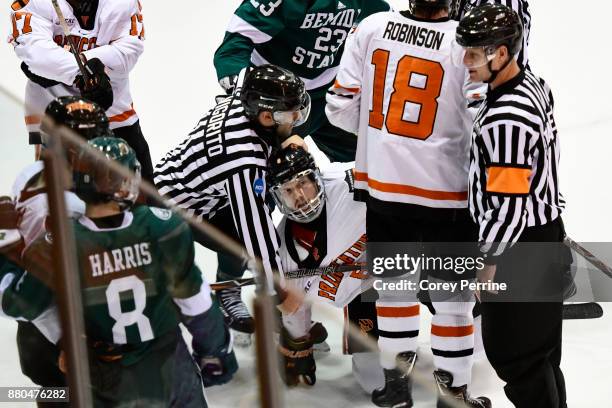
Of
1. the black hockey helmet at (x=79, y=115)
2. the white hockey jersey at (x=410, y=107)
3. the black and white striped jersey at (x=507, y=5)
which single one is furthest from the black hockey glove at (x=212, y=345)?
the black and white striped jersey at (x=507, y=5)

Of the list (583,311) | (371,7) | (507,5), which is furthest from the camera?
(371,7)

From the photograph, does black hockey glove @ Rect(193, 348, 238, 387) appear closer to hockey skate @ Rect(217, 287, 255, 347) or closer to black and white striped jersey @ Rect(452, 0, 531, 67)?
hockey skate @ Rect(217, 287, 255, 347)

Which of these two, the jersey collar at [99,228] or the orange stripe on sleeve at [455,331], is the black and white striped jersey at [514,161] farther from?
the jersey collar at [99,228]

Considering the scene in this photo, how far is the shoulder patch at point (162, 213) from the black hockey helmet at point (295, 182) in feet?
4.38

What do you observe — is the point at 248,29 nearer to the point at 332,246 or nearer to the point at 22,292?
the point at 332,246

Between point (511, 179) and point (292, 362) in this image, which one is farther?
point (511, 179)

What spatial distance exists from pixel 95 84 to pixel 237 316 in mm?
2005

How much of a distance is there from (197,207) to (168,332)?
149 centimetres

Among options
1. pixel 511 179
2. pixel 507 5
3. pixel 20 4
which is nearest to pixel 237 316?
pixel 511 179

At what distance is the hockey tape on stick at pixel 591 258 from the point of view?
336 centimetres

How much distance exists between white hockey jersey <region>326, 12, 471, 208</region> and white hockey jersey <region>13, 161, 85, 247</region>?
1.45 m

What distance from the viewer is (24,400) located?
1460 millimetres

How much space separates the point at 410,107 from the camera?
2.62m

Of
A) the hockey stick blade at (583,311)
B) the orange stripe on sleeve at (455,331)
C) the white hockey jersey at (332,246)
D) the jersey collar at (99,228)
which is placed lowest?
the hockey stick blade at (583,311)
